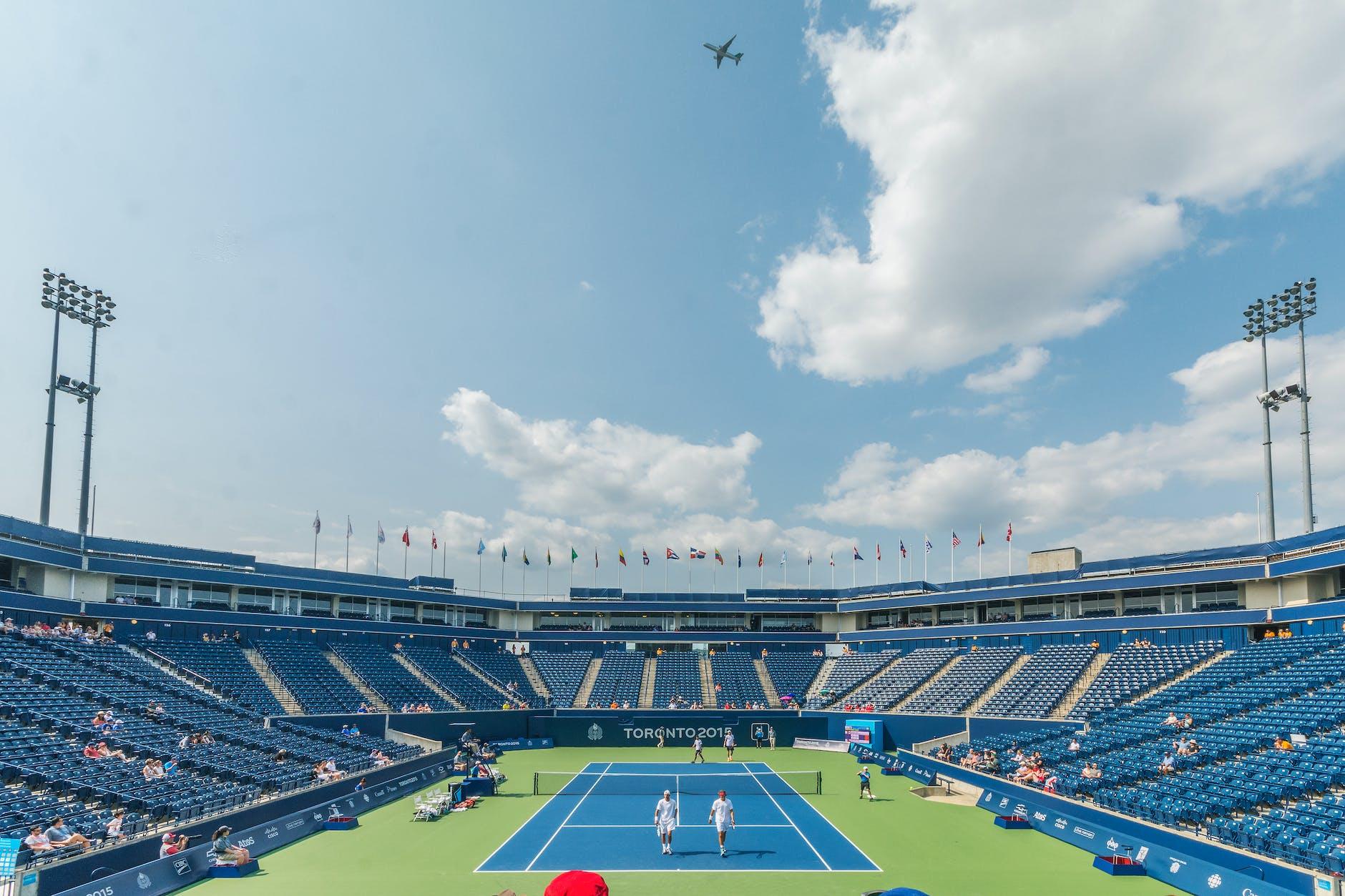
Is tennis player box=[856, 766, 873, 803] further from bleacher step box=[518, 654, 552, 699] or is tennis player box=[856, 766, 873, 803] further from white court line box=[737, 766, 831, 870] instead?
bleacher step box=[518, 654, 552, 699]

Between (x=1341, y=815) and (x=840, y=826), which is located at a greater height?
(x=1341, y=815)

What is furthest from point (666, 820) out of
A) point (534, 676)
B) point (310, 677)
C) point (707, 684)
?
point (534, 676)

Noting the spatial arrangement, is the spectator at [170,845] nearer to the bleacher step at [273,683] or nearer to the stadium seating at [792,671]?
the bleacher step at [273,683]

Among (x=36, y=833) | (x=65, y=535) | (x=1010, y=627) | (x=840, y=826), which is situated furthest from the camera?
(x=1010, y=627)

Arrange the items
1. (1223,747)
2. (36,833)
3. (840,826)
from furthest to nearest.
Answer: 1. (1223,747)
2. (840,826)
3. (36,833)

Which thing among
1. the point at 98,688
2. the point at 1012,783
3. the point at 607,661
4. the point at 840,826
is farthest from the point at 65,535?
the point at 1012,783

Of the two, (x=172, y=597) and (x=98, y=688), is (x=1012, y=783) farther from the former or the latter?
(x=172, y=597)

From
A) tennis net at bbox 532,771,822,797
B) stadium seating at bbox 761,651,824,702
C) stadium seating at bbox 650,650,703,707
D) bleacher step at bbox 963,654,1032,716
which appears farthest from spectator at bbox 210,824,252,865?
stadium seating at bbox 761,651,824,702

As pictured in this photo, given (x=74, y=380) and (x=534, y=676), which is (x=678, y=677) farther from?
(x=74, y=380)
